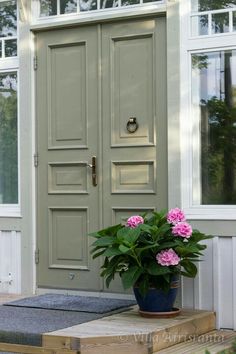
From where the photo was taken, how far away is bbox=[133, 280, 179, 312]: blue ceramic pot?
16.5 ft

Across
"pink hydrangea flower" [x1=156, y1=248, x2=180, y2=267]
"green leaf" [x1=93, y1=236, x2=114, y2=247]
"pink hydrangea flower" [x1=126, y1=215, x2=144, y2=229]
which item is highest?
"pink hydrangea flower" [x1=126, y1=215, x2=144, y2=229]

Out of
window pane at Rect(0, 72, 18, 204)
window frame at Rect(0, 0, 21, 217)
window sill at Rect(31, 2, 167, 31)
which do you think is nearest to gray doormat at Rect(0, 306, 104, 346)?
window frame at Rect(0, 0, 21, 217)

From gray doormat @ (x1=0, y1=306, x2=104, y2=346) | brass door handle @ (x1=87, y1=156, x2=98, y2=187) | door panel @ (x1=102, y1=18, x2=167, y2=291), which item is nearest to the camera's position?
gray doormat @ (x1=0, y1=306, x2=104, y2=346)

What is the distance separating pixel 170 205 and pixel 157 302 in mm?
840

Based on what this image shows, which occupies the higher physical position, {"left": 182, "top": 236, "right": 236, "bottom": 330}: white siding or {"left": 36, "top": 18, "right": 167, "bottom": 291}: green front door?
{"left": 36, "top": 18, "right": 167, "bottom": 291}: green front door

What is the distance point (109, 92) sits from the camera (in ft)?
19.4

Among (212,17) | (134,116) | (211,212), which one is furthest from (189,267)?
(212,17)

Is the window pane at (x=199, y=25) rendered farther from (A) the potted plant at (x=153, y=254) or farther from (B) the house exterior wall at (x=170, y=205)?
(A) the potted plant at (x=153, y=254)

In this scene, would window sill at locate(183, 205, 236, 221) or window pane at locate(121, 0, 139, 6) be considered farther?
window pane at locate(121, 0, 139, 6)

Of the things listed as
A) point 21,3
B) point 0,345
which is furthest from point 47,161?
point 0,345

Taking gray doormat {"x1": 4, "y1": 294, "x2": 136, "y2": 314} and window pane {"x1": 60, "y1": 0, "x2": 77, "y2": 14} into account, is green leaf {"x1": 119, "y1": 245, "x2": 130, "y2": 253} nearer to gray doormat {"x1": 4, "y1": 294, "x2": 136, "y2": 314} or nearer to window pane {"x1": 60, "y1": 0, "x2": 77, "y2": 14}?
gray doormat {"x1": 4, "y1": 294, "x2": 136, "y2": 314}

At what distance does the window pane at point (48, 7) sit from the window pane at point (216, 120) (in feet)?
4.49

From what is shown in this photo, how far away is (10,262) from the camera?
20.5 ft

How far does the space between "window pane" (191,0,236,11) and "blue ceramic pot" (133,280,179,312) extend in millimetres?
2086
